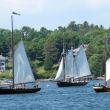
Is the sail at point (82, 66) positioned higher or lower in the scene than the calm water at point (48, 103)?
higher

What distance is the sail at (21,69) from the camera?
131375mm

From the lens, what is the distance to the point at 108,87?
438 ft

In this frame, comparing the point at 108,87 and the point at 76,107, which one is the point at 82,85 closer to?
the point at 108,87

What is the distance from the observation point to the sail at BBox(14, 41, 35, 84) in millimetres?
131375

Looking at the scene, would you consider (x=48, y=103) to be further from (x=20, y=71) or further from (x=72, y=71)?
(x=72, y=71)

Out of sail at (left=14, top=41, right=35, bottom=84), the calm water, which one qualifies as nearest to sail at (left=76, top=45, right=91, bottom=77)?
sail at (left=14, top=41, right=35, bottom=84)

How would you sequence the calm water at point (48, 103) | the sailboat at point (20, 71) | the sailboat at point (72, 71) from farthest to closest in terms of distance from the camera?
the sailboat at point (72, 71)
the sailboat at point (20, 71)
the calm water at point (48, 103)

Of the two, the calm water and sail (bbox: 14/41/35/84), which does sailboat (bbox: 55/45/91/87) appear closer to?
sail (bbox: 14/41/35/84)

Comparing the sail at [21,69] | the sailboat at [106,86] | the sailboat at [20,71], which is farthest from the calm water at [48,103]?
the sailboat at [106,86]

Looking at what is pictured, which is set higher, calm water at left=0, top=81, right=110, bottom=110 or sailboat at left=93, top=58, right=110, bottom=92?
sailboat at left=93, top=58, right=110, bottom=92

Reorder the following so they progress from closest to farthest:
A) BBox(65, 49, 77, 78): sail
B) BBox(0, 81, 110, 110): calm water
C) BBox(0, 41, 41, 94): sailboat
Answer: BBox(0, 81, 110, 110): calm water < BBox(0, 41, 41, 94): sailboat < BBox(65, 49, 77, 78): sail

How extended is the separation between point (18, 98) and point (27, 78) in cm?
1111

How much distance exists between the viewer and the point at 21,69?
433 ft

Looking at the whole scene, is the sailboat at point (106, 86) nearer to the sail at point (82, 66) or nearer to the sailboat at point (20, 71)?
the sailboat at point (20, 71)
